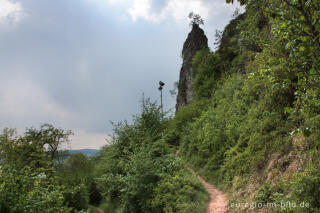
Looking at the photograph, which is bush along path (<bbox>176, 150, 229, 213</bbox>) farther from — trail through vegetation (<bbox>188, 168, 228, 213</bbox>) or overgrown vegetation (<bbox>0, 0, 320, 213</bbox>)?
Result: overgrown vegetation (<bbox>0, 0, 320, 213</bbox>)

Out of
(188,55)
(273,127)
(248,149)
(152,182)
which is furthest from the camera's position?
(188,55)

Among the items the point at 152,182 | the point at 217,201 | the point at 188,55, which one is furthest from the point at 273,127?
the point at 188,55

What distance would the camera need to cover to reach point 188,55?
31328mm

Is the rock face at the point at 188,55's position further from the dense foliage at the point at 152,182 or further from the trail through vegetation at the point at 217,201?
the trail through vegetation at the point at 217,201

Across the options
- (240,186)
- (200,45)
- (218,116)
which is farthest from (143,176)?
(200,45)

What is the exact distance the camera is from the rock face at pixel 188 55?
2944 centimetres

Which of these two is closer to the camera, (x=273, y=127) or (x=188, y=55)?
(x=273, y=127)

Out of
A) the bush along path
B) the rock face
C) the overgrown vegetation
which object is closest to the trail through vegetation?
the bush along path

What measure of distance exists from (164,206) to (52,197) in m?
4.85

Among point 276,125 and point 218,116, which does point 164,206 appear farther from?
point 218,116

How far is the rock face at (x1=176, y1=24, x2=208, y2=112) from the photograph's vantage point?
29438mm

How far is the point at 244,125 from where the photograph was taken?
372 inches

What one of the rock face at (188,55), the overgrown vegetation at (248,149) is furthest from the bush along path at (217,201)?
the rock face at (188,55)

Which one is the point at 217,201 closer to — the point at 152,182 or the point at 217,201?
the point at 217,201
